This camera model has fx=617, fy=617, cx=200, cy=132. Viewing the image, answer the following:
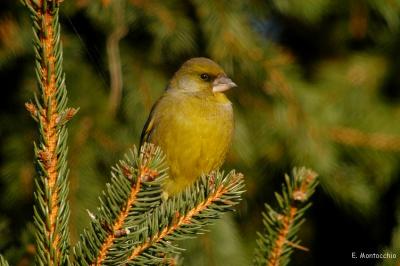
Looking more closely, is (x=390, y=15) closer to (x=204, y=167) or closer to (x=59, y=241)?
(x=204, y=167)

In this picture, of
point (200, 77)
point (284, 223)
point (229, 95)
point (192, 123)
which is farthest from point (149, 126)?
point (284, 223)

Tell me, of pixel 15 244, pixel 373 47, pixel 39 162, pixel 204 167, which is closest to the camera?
pixel 39 162

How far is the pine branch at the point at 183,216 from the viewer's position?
6.07 ft

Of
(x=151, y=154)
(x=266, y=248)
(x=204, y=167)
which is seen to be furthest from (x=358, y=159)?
(x=151, y=154)

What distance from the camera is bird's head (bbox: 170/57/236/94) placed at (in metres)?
3.80

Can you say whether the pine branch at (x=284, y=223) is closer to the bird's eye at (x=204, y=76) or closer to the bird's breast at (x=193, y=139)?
the bird's breast at (x=193, y=139)

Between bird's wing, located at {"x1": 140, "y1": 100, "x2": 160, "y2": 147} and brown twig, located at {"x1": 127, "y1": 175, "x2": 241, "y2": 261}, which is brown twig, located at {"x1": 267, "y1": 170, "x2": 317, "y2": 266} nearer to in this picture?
brown twig, located at {"x1": 127, "y1": 175, "x2": 241, "y2": 261}

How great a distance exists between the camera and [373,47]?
5.51 metres

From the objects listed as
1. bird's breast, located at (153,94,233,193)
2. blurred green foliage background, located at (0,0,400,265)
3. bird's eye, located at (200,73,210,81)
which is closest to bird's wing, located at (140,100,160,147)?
bird's breast, located at (153,94,233,193)

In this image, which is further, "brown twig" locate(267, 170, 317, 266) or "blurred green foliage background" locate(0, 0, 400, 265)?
"blurred green foliage background" locate(0, 0, 400, 265)

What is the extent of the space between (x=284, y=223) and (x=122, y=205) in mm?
569

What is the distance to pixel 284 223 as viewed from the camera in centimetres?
202

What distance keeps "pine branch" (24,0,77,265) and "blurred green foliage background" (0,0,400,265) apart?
1.71 m

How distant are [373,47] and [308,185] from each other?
3856 millimetres
